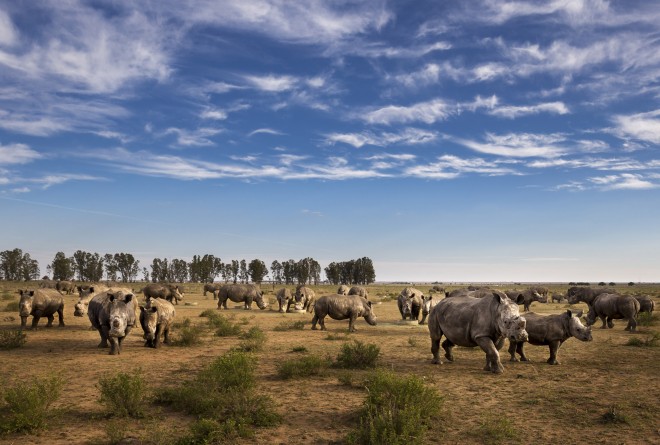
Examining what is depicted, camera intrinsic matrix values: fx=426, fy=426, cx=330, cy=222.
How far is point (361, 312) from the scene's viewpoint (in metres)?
25.2

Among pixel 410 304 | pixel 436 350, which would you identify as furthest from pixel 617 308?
pixel 436 350

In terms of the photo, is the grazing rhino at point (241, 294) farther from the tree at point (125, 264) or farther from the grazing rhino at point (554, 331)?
the tree at point (125, 264)

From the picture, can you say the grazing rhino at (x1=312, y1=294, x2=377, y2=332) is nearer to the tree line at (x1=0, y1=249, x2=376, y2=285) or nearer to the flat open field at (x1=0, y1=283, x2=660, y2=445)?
the flat open field at (x1=0, y1=283, x2=660, y2=445)

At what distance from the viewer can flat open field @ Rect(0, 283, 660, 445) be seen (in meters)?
8.34

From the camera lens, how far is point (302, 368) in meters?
13.0

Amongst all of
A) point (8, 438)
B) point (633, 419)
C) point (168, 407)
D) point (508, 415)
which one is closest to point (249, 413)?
point (168, 407)

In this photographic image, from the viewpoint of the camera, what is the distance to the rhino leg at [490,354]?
12.7 m

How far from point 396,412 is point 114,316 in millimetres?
12013

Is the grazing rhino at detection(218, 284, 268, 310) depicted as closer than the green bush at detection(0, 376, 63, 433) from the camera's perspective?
No

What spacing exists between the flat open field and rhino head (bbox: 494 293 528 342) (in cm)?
130

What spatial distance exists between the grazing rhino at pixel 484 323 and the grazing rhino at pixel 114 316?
37.7 feet

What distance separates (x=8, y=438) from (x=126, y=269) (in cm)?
15647

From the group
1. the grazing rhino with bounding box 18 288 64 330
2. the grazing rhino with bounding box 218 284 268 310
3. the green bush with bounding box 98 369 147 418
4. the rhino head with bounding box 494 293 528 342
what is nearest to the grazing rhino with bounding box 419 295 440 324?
the rhino head with bounding box 494 293 528 342

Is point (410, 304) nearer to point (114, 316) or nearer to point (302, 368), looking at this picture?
point (302, 368)
